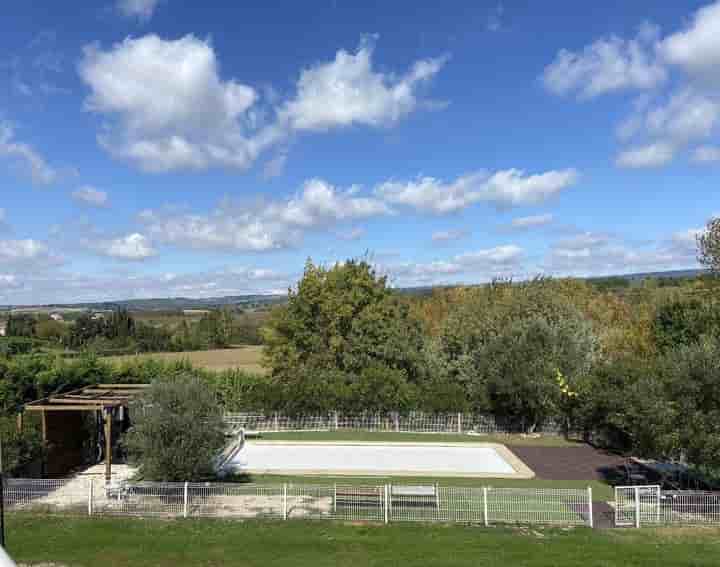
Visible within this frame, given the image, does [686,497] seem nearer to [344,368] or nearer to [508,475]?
[508,475]

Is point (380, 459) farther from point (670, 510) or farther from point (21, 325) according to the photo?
point (21, 325)

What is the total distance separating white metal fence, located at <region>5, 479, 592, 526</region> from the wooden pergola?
3110mm

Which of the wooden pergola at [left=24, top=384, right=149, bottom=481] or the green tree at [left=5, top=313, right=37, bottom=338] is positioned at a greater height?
the green tree at [left=5, top=313, right=37, bottom=338]

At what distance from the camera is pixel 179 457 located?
14719 millimetres

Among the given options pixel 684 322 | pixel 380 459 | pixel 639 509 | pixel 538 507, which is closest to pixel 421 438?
pixel 380 459

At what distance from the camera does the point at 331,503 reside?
13.6 metres

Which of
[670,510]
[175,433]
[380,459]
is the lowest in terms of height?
[380,459]

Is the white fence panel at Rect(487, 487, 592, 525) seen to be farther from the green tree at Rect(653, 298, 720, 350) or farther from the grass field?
the grass field

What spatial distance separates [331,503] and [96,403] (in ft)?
29.5

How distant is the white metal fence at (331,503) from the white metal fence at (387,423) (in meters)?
11.8

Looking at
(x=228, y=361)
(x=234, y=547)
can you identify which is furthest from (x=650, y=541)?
(x=228, y=361)

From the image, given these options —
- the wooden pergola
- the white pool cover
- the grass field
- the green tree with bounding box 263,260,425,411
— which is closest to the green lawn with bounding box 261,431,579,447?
the white pool cover

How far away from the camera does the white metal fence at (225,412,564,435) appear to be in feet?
84.4

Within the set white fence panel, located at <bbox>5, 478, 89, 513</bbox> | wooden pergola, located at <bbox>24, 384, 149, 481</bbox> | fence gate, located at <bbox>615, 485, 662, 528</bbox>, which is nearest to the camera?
fence gate, located at <bbox>615, 485, 662, 528</bbox>
